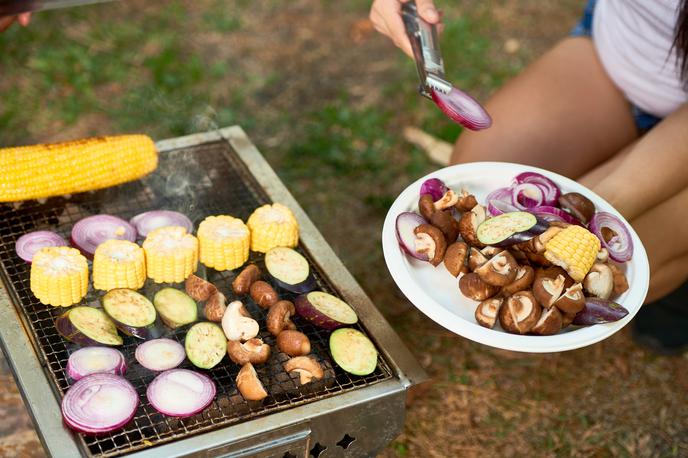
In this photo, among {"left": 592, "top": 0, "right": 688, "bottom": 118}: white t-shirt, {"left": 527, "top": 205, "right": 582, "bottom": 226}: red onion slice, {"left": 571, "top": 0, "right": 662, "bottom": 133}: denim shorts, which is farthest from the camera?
{"left": 571, "top": 0, "right": 662, "bottom": 133}: denim shorts

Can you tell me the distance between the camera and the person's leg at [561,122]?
311 centimetres

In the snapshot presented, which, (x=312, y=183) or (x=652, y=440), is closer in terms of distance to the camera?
(x=652, y=440)

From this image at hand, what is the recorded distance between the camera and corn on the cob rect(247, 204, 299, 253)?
8.11 ft

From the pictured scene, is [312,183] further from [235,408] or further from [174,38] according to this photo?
[235,408]

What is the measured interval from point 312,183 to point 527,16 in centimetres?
255

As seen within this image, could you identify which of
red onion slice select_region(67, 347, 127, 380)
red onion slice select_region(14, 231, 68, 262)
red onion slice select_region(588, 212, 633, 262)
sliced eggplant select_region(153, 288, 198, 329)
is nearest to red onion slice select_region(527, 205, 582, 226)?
red onion slice select_region(588, 212, 633, 262)

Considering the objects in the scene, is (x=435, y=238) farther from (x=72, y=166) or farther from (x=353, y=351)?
(x=72, y=166)

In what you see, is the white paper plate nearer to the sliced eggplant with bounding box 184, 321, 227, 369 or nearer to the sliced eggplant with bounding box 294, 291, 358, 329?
the sliced eggplant with bounding box 294, 291, 358, 329

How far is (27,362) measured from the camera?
2.06 metres

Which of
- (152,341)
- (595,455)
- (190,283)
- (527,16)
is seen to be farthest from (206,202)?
(527,16)

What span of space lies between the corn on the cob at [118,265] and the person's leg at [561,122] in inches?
56.8

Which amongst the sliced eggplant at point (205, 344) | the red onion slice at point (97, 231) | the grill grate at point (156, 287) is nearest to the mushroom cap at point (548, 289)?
the grill grate at point (156, 287)

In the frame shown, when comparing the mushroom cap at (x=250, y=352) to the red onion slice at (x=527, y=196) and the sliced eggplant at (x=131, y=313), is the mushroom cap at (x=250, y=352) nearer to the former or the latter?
the sliced eggplant at (x=131, y=313)

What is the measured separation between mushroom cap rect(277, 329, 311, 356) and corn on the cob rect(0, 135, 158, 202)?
0.98m
